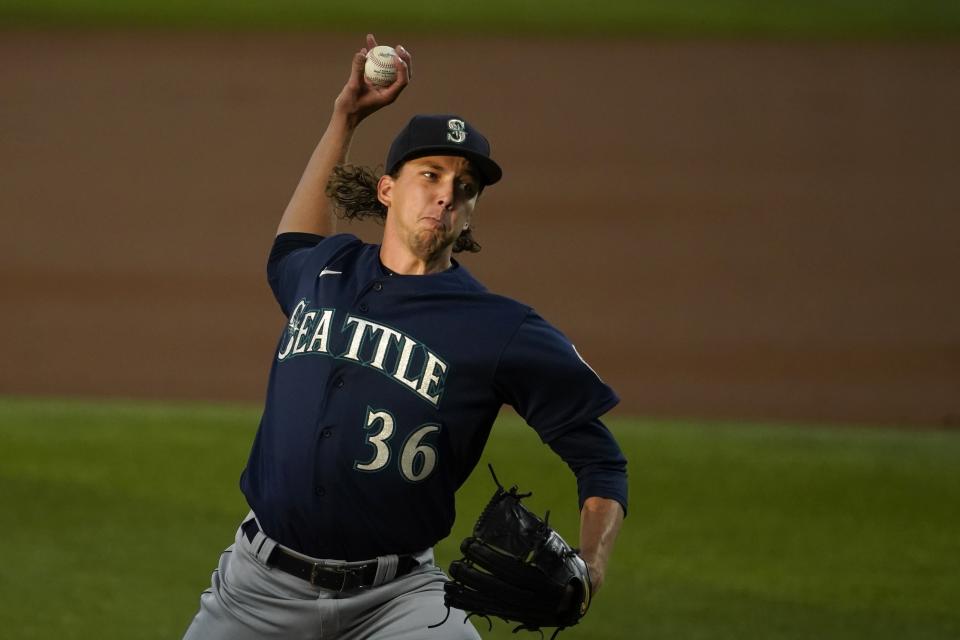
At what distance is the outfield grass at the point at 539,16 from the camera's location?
70.0 ft

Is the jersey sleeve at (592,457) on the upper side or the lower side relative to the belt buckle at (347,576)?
upper

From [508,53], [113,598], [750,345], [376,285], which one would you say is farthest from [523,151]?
[376,285]

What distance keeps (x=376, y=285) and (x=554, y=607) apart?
108cm

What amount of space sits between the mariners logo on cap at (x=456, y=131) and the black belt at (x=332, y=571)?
1.18 meters

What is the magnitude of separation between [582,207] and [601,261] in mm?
1444

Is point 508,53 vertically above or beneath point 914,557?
above

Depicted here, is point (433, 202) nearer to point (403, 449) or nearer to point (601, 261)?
point (403, 449)

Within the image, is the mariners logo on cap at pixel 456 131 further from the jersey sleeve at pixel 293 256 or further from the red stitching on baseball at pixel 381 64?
the red stitching on baseball at pixel 381 64

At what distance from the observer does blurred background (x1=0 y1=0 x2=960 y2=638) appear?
8.27 metres

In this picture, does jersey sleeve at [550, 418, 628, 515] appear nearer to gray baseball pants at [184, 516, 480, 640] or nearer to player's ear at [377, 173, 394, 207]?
gray baseball pants at [184, 516, 480, 640]

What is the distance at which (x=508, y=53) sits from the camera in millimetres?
20453

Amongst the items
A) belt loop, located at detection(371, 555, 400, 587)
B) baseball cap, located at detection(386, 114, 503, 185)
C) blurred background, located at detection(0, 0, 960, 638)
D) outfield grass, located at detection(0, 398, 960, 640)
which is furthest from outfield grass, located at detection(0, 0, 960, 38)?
belt loop, located at detection(371, 555, 400, 587)

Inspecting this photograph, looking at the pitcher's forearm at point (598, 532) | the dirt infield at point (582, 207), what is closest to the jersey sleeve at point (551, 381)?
the pitcher's forearm at point (598, 532)

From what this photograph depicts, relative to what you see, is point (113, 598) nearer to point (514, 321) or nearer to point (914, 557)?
point (514, 321)
